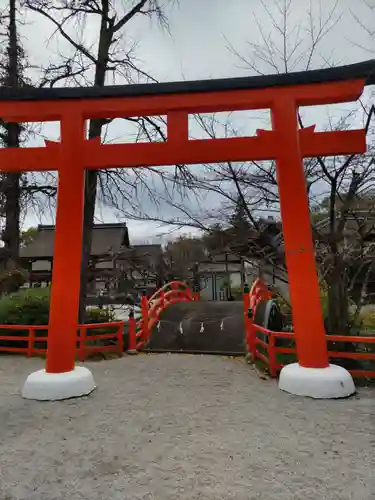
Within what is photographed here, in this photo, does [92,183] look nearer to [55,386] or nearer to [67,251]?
[67,251]

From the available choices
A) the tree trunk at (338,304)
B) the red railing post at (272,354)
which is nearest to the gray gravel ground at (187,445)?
the red railing post at (272,354)

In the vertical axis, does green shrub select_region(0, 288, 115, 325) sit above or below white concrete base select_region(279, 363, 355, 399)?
above

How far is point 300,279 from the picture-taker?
17.6 feet

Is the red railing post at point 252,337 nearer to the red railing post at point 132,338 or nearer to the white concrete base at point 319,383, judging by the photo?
the white concrete base at point 319,383

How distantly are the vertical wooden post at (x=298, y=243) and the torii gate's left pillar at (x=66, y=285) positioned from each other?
10.1 ft

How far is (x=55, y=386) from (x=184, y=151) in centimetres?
379

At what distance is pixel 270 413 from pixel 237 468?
4.95ft

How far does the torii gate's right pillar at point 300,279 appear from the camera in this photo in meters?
4.99

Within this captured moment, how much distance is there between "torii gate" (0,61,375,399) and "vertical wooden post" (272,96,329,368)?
0.01 m

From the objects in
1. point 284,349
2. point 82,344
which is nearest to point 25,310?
point 82,344

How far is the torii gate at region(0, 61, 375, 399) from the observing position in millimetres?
5270

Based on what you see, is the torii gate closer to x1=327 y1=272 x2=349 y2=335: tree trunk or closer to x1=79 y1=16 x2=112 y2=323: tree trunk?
x1=327 y1=272 x2=349 y2=335: tree trunk

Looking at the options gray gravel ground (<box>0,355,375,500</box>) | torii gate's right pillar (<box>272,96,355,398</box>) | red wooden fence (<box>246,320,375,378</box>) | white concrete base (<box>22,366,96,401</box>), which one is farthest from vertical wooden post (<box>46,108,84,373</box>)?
red wooden fence (<box>246,320,375,378</box>)

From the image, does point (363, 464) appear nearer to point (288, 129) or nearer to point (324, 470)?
point (324, 470)
